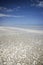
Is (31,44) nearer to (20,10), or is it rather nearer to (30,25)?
(30,25)

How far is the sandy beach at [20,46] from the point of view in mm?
1879

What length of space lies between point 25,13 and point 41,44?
0.85 metres

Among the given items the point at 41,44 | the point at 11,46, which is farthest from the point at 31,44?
the point at 11,46

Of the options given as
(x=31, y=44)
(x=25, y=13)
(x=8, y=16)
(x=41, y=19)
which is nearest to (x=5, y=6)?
(x=8, y=16)

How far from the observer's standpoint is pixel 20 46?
89.4 inches

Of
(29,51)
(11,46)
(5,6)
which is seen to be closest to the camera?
(29,51)

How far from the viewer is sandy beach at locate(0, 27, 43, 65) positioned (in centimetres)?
188

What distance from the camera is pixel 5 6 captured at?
8.06 ft

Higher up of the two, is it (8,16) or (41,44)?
(8,16)

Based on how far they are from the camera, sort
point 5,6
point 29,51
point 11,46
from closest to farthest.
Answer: point 29,51 < point 11,46 < point 5,6

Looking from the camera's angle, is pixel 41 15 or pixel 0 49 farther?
pixel 41 15

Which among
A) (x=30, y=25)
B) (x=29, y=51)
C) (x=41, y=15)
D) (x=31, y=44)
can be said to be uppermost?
(x=41, y=15)

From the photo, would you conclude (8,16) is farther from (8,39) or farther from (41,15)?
(41,15)

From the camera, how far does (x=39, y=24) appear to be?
244 centimetres
